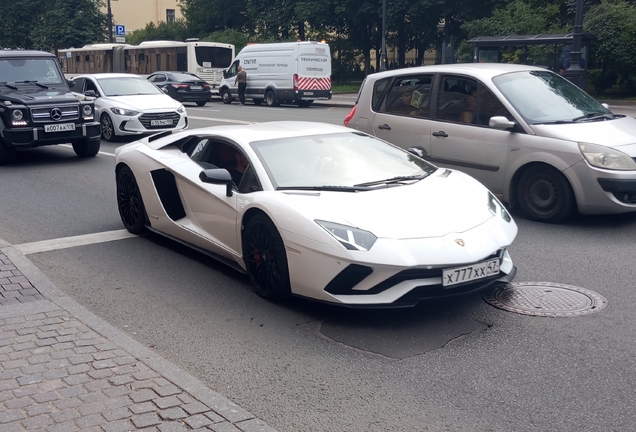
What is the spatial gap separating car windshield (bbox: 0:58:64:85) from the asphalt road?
7395mm

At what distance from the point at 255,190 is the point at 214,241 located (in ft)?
2.40

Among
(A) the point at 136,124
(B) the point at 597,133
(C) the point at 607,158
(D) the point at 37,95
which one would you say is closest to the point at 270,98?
(A) the point at 136,124

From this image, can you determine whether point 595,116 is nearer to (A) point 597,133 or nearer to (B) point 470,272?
(A) point 597,133

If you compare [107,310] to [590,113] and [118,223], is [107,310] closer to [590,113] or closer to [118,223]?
[118,223]

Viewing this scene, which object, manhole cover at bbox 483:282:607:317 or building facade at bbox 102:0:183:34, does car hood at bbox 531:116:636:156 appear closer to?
manhole cover at bbox 483:282:607:317

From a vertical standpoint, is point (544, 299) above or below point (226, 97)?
above

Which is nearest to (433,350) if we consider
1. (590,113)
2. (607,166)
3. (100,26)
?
(607,166)

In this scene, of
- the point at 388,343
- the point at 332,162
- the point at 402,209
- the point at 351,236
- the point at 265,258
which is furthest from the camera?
the point at 332,162

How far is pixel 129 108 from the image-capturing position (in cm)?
1706

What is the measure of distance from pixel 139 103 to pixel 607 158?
1207 cm

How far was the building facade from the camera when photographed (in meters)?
69.5

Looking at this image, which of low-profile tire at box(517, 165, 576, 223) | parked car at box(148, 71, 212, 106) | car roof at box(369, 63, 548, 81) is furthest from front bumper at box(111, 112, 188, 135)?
parked car at box(148, 71, 212, 106)

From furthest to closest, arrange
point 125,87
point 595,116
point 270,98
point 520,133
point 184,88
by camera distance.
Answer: point 270,98 < point 184,88 < point 125,87 < point 595,116 < point 520,133

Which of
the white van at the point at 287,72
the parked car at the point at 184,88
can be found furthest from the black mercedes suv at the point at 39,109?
the white van at the point at 287,72
